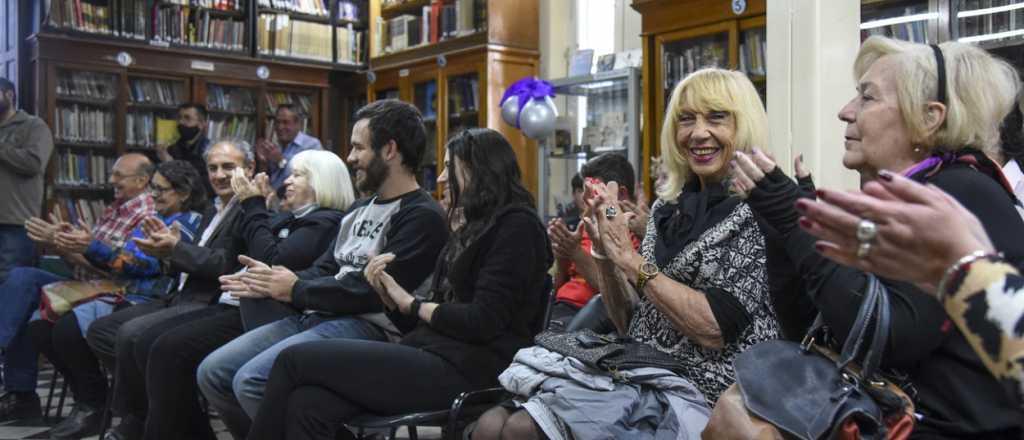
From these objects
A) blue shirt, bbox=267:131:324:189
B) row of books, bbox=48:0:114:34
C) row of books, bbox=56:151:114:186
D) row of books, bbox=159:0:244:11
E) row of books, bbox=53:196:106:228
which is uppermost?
row of books, bbox=159:0:244:11

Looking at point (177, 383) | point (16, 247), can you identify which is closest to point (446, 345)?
point (177, 383)

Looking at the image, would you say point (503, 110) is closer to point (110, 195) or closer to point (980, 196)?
point (110, 195)

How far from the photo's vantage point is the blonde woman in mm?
2027

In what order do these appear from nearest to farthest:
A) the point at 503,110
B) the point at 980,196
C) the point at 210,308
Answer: the point at 980,196, the point at 210,308, the point at 503,110

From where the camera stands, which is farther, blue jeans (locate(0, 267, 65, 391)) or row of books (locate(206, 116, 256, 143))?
row of books (locate(206, 116, 256, 143))

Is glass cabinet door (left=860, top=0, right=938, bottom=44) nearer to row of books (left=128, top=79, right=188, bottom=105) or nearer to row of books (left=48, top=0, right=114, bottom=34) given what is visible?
row of books (left=128, top=79, right=188, bottom=105)

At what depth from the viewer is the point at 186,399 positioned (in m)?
3.33

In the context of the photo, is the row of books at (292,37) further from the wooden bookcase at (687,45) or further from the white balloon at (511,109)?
the wooden bookcase at (687,45)

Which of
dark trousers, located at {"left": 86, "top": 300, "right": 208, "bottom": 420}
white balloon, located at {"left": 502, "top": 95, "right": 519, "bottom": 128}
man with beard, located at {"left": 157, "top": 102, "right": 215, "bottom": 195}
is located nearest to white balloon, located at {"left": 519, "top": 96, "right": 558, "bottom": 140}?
white balloon, located at {"left": 502, "top": 95, "right": 519, "bottom": 128}

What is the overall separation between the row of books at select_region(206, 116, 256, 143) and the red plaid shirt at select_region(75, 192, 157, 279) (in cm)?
371

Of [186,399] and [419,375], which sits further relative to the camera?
[186,399]

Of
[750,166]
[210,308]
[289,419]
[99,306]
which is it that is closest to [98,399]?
[99,306]

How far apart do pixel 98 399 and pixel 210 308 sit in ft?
3.53

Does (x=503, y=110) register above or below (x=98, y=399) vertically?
above
